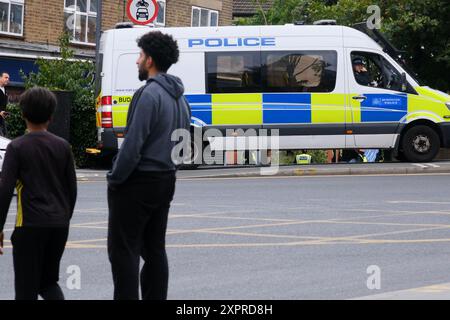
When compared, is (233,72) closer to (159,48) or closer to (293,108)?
(293,108)

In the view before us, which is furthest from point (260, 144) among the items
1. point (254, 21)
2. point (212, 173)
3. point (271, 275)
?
point (254, 21)

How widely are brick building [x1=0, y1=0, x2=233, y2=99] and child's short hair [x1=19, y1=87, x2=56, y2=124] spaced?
947 inches

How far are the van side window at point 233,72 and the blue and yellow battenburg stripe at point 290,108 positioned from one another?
0.48 feet

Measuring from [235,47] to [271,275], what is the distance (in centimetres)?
1333

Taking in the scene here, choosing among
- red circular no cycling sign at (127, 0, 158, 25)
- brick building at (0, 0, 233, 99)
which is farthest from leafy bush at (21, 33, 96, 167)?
brick building at (0, 0, 233, 99)

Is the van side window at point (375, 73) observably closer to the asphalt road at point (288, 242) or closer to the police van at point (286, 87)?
the police van at point (286, 87)

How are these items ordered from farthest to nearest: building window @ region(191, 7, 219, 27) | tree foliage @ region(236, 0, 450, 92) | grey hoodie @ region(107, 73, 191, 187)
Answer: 1. building window @ region(191, 7, 219, 27)
2. tree foliage @ region(236, 0, 450, 92)
3. grey hoodie @ region(107, 73, 191, 187)

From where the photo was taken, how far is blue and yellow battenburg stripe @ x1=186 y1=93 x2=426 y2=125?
23.5m

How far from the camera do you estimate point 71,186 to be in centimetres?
754

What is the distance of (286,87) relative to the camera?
23.6 m

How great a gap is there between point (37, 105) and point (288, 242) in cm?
584

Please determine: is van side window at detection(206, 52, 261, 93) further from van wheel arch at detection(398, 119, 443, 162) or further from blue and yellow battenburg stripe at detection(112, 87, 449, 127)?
van wheel arch at detection(398, 119, 443, 162)

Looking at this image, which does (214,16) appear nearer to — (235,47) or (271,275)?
(235,47)

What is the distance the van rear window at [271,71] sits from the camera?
2355cm
